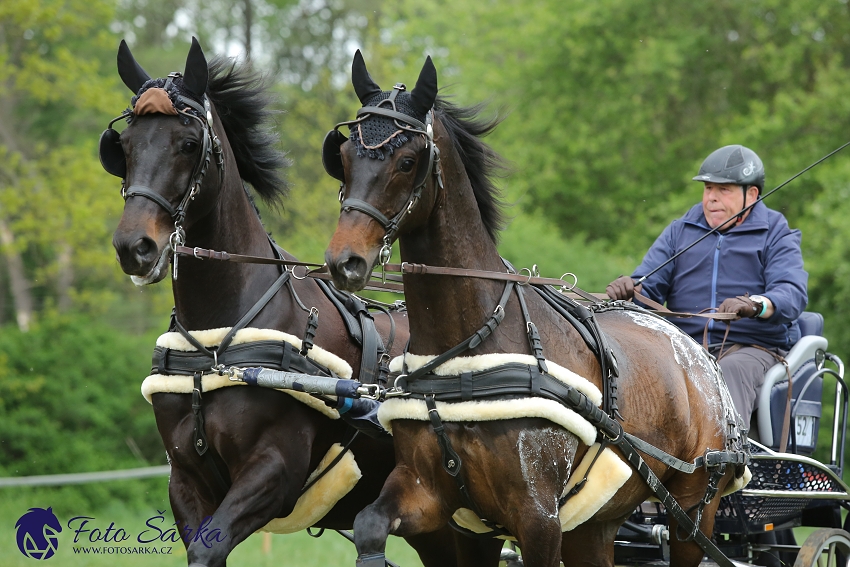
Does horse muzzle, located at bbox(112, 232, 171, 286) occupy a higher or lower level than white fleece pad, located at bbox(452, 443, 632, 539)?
higher

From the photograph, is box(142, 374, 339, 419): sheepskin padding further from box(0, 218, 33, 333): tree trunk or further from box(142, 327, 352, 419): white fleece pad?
box(0, 218, 33, 333): tree trunk

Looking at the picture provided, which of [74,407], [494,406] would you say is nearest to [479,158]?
[494,406]

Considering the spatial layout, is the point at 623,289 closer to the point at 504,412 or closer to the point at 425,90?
the point at 504,412

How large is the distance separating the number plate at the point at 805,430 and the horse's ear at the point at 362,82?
9.79 feet

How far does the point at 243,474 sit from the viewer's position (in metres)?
3.69

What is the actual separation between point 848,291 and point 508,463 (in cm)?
927

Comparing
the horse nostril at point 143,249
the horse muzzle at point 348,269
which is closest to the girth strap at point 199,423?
the horse nostril at point 143,249

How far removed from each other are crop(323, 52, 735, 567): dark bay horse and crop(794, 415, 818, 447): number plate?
1.65m

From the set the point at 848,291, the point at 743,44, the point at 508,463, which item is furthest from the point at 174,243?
the point at 743,44

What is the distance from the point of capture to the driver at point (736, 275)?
479cm

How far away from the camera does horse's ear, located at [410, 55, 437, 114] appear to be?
10.6 feet

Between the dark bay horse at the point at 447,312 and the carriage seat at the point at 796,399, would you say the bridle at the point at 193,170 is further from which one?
the carriage seat at the point at 796,399

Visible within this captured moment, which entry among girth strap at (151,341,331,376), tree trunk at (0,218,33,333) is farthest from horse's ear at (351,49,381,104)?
tree trunk at (0,218,33,333)

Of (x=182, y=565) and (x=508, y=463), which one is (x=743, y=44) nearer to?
(x=182, y=565)
